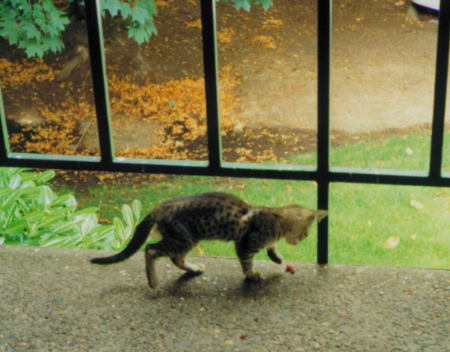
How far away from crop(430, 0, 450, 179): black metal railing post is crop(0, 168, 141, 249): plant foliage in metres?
1.86

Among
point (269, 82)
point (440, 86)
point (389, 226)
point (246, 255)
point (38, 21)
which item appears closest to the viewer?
point (440, 86)

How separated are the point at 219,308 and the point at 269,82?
17.5ft

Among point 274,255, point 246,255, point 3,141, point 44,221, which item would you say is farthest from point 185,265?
point 44,221

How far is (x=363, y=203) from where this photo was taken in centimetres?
515

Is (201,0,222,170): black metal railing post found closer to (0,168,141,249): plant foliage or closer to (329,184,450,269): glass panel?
(0,168,141,249): plant foliage

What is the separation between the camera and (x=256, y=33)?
848 cm

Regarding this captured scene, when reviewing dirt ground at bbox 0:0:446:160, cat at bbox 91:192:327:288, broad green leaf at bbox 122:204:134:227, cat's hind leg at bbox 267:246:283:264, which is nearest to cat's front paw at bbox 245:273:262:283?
cat at bbox 91:192:327:288

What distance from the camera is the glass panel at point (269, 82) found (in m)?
6.52

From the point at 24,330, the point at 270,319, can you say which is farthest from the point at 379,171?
the point at 24,330

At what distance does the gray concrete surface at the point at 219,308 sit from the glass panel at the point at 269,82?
3383mm

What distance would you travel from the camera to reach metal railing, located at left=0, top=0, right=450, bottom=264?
241 cm

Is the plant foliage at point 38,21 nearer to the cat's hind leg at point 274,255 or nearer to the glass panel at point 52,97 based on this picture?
the glass panel at point 52,97

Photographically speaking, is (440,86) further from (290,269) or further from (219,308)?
(219,308)

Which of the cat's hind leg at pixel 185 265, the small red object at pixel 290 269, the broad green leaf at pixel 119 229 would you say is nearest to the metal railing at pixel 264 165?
the small red object at pixel 290 269
